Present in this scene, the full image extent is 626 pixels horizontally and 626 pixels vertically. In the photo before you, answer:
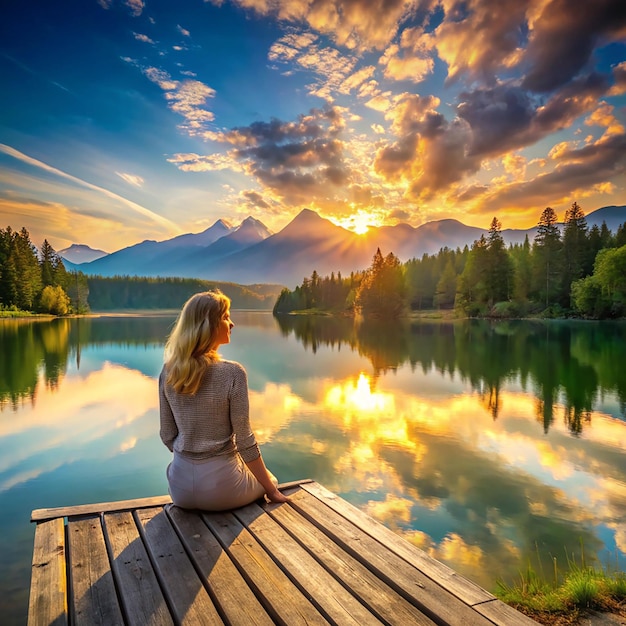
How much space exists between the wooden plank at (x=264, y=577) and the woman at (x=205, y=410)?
346 millimetres

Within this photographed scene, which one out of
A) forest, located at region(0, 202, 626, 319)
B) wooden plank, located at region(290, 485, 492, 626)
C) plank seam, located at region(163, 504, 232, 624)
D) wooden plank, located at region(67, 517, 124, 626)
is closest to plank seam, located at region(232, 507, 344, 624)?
plank seam, located at region(163, 504, 232, 624)

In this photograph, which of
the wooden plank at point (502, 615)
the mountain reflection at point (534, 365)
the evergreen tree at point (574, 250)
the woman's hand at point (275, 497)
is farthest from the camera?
the evergreen tree at point (574, 250)

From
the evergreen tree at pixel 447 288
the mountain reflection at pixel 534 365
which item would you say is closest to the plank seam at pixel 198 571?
the mountain reflection at pixel 534 365

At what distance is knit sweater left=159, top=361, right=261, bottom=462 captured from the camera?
3.98 m

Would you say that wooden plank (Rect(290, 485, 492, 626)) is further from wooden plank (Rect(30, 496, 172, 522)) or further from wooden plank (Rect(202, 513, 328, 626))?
wooden plank (Rect(30, 496, 172, 522))

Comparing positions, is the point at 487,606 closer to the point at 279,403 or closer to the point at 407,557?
the point at 407,557

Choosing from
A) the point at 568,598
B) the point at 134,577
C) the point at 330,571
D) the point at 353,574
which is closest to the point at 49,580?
the point at 134,577

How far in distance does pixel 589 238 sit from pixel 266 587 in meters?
92.6

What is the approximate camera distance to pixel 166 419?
4258 millimetres

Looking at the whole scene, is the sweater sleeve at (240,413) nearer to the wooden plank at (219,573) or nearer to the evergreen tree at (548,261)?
the wooden plank at (219,573)

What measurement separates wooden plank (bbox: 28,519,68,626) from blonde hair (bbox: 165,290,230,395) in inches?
62.9

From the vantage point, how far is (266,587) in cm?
312

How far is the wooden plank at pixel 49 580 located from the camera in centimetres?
292

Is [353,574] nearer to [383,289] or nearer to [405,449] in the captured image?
[405,449]
